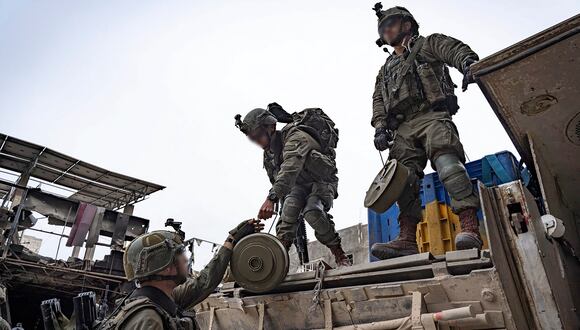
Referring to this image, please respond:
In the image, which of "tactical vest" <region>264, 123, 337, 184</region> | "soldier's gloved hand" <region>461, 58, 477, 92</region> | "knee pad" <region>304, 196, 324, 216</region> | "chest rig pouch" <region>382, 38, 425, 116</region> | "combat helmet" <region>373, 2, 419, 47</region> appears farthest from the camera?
"tactical vest" <region>264, 123, 337, 184</region>

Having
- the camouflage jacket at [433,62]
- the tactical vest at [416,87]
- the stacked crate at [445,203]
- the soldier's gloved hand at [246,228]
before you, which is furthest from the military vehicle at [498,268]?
the stacked crate at [445,203]

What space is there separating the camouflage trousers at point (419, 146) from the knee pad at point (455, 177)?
21 millimetres

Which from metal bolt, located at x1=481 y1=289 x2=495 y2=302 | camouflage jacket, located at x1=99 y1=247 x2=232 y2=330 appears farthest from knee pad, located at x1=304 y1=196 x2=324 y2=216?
metal bolt, located at x1=481 y1=289 x2=495 y2=302

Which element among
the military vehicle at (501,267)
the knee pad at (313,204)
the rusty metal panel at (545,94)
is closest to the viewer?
the military vehicle at (501,267)

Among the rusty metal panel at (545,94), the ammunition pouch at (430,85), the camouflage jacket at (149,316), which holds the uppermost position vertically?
the ammunition pouch at (430,85)

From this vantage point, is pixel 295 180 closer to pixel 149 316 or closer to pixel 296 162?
pixel 296 162

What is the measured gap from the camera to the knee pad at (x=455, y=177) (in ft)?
10.4

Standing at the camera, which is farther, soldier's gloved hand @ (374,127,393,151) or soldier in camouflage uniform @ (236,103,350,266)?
soldier in camouflage uniform @ (236,103,350,266)

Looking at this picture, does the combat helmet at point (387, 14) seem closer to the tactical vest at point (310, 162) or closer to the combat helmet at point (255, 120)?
the tactical vest at point (310, 162)

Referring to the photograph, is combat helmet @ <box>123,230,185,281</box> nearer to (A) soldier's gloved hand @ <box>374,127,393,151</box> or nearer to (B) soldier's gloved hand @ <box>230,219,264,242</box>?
(B) soldier's gloved hand @ <box>230,219,264,242</box>

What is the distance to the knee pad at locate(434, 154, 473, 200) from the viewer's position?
10.4ft

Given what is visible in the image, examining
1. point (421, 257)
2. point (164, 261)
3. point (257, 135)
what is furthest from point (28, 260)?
point (421, 257)

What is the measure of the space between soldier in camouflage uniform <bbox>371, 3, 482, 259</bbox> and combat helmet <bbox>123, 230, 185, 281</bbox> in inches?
64.9

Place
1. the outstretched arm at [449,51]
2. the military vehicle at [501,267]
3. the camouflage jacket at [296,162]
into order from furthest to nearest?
1. the camouflage jacket at [296,162]
2. the outstretched arm at [449,51]
3. the military vehicle at [501,267]
